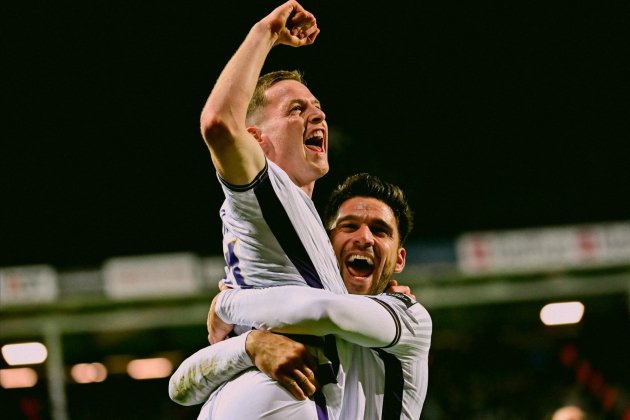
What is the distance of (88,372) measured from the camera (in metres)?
15.3

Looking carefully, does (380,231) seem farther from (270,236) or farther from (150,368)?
(150,368)

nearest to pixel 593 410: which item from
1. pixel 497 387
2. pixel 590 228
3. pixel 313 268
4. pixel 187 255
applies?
pixel 497 387

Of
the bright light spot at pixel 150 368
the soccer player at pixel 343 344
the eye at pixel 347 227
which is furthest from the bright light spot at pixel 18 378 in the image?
the soccer player at pixel 343 344

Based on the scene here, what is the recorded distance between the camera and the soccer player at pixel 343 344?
2441mm

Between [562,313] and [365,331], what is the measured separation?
Result: 11.8 meters

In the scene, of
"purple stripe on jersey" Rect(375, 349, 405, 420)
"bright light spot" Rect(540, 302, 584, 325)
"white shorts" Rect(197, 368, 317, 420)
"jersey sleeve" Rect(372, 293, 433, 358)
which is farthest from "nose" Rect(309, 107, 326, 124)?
"bright light spot" Rect(540, 302, 584, 325)

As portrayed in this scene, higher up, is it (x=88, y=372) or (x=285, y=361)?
(x=88, y=372)

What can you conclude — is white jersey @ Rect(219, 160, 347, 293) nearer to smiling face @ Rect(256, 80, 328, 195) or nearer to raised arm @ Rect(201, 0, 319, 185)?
raised arm @ Rect(201, 0, 319, 185)

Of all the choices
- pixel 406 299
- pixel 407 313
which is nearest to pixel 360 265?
pixel 406 299

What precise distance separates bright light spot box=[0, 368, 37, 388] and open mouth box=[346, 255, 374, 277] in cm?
1290

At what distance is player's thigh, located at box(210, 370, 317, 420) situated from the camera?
2.46 meters

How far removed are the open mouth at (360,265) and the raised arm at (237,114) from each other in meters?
0.93

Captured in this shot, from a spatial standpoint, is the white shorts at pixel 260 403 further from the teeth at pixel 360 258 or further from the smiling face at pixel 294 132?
the teeth at pixel 360 258

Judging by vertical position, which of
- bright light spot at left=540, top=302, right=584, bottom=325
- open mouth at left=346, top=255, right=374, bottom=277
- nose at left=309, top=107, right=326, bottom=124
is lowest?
open mouth at left=346, top=255, right=374, bottom=277
